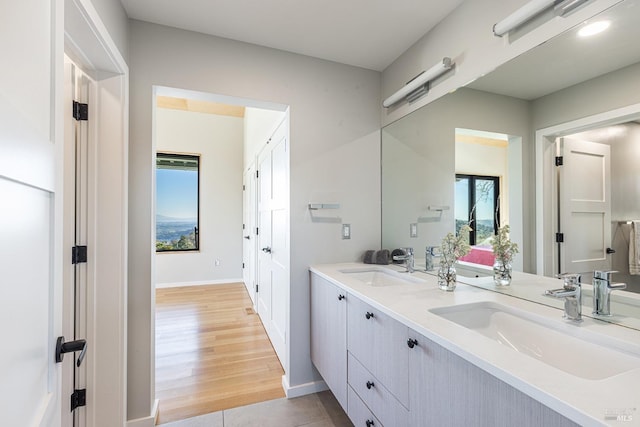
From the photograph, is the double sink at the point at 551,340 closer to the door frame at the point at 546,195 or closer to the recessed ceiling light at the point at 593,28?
the door frame at the point at 546,195

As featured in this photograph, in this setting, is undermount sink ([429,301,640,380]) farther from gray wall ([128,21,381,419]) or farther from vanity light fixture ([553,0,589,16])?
vanity light fixture ([553,0,589,16])

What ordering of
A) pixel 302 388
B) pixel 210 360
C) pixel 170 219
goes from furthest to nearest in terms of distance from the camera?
pixel 170 219, pixel 210 360, pixel 302 388

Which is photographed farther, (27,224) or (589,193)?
(589,193)

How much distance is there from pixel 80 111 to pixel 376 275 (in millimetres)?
2092

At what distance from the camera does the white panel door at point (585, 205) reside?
44.1 inches

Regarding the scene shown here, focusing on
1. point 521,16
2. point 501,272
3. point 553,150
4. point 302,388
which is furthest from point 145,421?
point 521,16

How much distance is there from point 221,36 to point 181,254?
14.1 feet

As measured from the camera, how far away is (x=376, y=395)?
4.42 feet

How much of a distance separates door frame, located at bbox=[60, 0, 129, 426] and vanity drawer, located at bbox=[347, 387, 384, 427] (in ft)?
4.21

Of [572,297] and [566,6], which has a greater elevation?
[566,6]

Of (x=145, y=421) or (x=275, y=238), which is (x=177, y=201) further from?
(x=145, y=421)

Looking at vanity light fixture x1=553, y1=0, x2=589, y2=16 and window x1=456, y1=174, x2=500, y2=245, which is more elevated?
vanity light fixture x1=553, y1=0, x2=589, y2=16

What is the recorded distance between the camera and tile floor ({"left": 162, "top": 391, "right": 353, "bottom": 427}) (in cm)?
181

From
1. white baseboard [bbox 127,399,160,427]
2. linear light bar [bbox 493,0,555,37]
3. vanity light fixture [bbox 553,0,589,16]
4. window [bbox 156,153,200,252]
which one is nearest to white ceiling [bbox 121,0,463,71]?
linear light bar [bbox 493,0,555,37]
